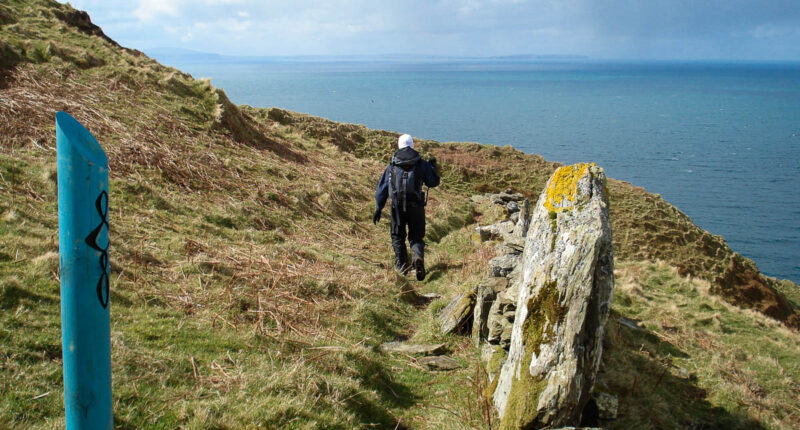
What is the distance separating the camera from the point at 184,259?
833 cm

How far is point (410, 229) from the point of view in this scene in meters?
11.6

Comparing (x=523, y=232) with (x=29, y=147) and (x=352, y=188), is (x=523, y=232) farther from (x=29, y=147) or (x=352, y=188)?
(x=29, y=147)

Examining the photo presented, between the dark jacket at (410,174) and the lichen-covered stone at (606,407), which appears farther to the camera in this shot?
the dark jacket at (410,174)

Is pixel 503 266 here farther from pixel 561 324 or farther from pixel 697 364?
pixel 561 324

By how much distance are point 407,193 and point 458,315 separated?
11.0 ft

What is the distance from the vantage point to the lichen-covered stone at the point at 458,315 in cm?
848

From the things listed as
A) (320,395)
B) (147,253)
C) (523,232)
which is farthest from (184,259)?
(523,232)

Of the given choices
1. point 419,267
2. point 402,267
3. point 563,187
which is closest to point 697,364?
point 563,187

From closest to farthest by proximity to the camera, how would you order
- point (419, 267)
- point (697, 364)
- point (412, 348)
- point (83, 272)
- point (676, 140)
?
point (83, 272), point (412, 348), point (697, 364), point (419, 267), point (676, 140)

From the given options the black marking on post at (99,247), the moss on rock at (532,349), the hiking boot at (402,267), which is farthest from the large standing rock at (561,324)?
the hiking boot at (402,267)

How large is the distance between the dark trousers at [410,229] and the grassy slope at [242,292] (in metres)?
0.49

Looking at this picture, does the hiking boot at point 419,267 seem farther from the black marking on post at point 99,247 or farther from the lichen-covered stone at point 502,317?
the black marking on post at point 99,247

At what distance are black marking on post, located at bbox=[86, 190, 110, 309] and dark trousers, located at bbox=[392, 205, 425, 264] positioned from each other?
8.61m

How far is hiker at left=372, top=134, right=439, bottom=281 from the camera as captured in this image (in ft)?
36.1
